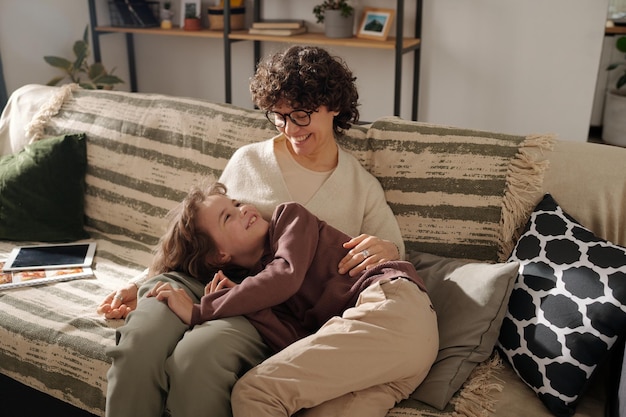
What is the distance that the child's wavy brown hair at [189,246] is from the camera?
1726mm

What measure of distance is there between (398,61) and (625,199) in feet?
5.41

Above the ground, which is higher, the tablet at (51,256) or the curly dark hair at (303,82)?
the curly dark hair at (303,82)

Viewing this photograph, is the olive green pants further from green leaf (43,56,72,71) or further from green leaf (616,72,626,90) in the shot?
green leaf (616,72,626,90)

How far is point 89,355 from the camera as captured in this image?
1.65 m

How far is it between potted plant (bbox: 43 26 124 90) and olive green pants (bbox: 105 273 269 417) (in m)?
2.34

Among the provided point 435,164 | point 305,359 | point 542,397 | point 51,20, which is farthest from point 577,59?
point 51,20

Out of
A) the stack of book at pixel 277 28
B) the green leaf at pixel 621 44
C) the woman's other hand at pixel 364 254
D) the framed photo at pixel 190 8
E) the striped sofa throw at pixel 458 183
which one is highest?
the framed photo at pixel 190 8

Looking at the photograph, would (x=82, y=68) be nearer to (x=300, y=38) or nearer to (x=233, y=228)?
(x=300, y=38)

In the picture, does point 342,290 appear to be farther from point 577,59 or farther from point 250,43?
point 250,43

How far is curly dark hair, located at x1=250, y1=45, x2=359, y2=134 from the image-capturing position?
1739mm

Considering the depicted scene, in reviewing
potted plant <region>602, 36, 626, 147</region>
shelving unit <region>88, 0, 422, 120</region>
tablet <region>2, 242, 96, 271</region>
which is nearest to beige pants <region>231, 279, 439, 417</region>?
tablet <region>2, 242, 96, 271</region>

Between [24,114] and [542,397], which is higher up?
[24,114]

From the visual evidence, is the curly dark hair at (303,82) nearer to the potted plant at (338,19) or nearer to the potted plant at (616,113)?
the potted plant at (338,19)

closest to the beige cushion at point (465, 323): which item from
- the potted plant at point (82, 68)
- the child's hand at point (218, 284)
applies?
the child's hand at point (218, 284)
